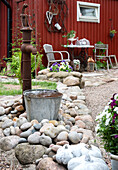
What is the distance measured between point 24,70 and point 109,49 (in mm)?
7215

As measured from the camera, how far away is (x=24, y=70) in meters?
2.96

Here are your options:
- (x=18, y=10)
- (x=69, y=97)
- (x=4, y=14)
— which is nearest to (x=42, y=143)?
(x=69, y=97)

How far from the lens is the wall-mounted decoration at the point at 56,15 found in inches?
310

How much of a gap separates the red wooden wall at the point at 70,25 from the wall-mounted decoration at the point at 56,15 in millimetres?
127

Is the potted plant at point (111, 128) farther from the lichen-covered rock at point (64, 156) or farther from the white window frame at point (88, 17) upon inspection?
the white window frame at point (88, 17)

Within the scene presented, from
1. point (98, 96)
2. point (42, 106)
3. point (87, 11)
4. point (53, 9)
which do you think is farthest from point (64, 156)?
point (87, 11)

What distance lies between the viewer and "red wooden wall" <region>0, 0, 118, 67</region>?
7660 mm

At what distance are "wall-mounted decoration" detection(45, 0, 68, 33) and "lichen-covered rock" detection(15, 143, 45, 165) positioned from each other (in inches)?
242

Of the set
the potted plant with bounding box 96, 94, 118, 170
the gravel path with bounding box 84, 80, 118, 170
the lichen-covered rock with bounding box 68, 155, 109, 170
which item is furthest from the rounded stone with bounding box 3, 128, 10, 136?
the gravel path with bounding box 84, 80, 118, 170

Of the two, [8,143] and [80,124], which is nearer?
[8,143]

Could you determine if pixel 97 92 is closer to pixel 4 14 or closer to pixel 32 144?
pixel 32 144

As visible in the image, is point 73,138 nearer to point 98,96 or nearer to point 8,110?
point 8,110

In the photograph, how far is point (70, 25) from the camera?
28.1 ft

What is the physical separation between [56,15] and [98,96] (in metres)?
4.19
